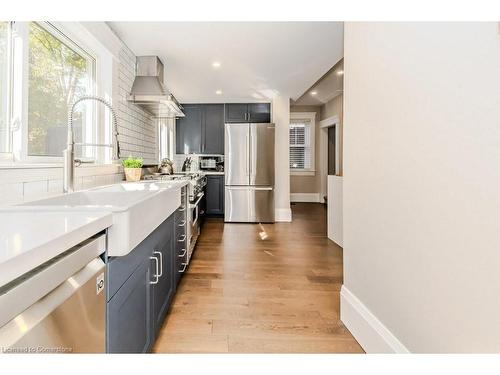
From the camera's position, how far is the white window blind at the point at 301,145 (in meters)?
7.88

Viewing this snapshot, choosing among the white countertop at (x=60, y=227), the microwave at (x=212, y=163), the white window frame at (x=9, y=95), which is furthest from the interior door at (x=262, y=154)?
the white window frame at (x=9, y=95)

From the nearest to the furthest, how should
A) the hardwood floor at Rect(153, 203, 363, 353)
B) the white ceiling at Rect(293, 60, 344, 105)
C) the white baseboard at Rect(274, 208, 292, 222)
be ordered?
the hardwood floor at Rect(153, 203, 363, 353) → the white ceiling at Rect(293, 60, 344, 105) → the white baseboard at Rect(274, 208, 292, 222)

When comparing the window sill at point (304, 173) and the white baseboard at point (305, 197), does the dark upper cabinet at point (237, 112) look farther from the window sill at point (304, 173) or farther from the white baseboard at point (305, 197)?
the white baseboard at point (305, 197)

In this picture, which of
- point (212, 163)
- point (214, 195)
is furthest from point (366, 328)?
point (212, 163)

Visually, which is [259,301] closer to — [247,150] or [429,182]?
[429,182]

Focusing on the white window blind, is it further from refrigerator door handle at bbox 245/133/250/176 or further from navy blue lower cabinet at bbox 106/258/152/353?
navy blue lower cabinet at bbox 106/258/152/353

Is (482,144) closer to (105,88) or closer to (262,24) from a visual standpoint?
(262,24)

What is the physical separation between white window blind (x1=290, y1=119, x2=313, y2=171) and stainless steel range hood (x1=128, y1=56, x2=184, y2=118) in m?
4.93

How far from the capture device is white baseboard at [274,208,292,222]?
539 cm

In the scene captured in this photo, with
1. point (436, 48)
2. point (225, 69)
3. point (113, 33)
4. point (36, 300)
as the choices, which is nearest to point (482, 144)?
point (436, 48)

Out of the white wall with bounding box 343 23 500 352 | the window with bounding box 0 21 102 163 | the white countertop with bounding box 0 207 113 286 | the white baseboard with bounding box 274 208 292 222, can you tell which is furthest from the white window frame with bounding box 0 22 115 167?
the white baseboard with bounding box 274 208 292 222

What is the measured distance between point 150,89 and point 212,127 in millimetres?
2904
